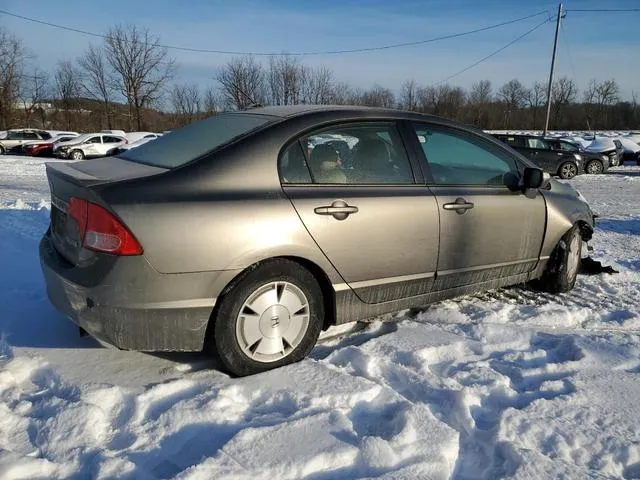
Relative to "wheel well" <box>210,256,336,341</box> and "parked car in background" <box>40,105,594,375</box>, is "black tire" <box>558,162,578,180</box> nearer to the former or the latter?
"parked car in background" <box>40,105,594,375</box>

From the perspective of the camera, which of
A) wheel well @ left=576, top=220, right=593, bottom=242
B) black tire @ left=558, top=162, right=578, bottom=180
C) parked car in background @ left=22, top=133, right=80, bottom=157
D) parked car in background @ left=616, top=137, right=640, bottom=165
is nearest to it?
wheel well @ left=576, top=220, right=593, bottom=242

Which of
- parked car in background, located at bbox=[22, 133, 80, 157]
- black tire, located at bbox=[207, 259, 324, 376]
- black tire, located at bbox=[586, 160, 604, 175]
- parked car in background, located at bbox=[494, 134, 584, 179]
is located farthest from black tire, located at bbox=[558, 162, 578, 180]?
parked car in background, located at bbox=[22, 133, 80, 157]

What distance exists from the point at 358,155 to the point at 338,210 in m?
0.51

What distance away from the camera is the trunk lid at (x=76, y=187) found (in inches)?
101

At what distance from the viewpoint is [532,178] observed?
3896 millimetres

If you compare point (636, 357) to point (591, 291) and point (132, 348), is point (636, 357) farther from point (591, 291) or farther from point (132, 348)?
point (132, 348)

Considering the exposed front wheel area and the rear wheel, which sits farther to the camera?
the exposed front wheel area

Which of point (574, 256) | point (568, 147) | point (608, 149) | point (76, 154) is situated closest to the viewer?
point (574, 256)

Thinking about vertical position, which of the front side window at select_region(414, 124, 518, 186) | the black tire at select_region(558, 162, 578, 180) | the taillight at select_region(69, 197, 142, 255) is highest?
the front side window at select_region(414, 124, 518, 186)

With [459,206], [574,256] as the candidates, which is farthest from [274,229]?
[574,256]

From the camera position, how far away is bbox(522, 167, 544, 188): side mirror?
12.8 ft

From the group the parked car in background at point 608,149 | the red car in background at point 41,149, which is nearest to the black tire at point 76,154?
the red car in background at point 41,149

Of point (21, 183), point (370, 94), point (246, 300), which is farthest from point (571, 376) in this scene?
point (370, 94)

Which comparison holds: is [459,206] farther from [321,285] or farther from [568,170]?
[568,170]
